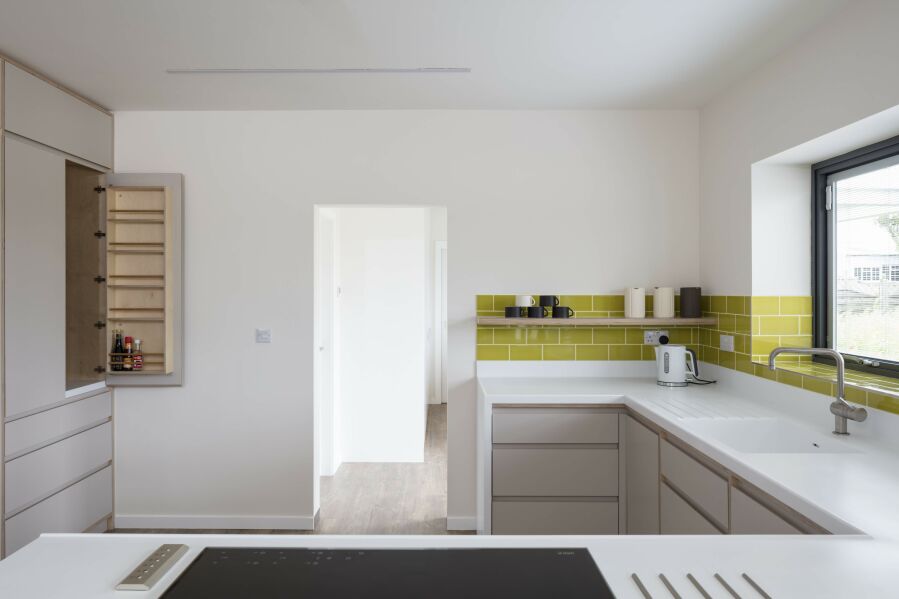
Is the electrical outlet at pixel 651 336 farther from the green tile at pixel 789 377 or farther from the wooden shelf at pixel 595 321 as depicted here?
the green tile at pixel 789 377

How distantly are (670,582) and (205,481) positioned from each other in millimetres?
3222

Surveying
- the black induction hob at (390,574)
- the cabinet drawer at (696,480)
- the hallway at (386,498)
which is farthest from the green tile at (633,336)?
the black induction hob at (390,574)

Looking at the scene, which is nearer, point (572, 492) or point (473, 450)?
point (572, 492)

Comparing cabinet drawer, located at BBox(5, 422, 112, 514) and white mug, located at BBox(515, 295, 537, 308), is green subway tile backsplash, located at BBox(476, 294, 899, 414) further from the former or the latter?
cabinet drawer, located at BBox(5, 422, 112, 514)

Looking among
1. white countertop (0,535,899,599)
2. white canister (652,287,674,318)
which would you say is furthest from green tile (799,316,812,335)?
white countertop (0,535,899,599)

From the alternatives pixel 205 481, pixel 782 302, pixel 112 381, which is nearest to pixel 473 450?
pixel 205 481

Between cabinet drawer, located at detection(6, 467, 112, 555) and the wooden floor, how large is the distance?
0.27 metres

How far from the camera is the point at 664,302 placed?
11.1 feet

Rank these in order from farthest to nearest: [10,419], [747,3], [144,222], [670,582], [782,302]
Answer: [144,222] < [782,302] < [10,419] < [747,3] < [670,582]

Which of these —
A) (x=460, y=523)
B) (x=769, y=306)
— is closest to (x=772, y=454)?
(x=769, y=306)

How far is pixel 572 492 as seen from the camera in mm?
2945

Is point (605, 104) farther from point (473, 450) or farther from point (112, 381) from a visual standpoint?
point (112, 381)

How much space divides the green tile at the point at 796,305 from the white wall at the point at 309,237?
2.21 ft

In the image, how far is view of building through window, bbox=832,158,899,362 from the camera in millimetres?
2391
